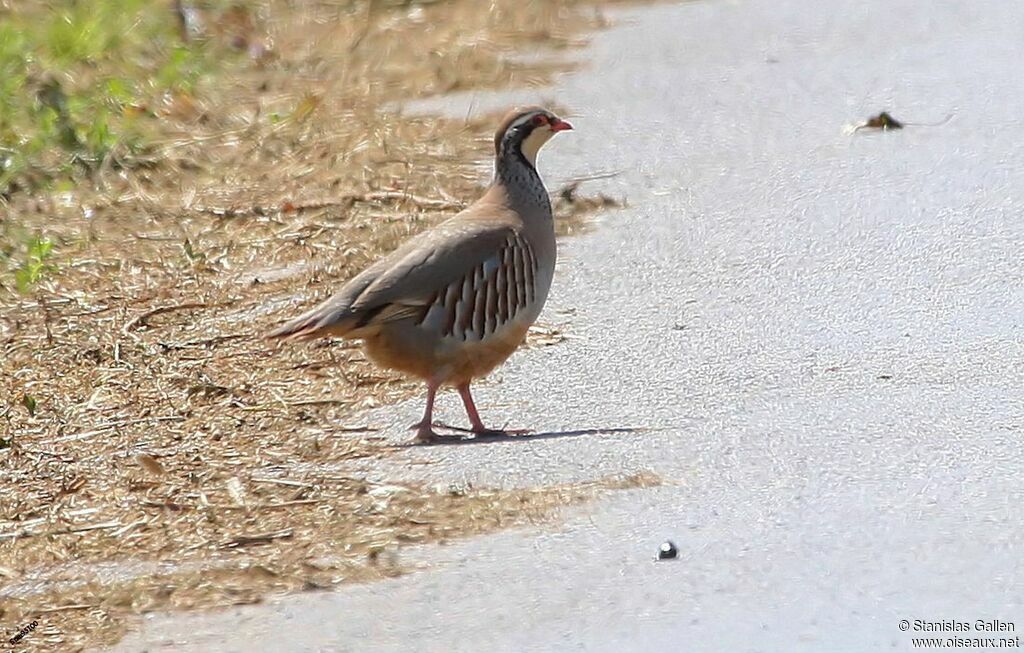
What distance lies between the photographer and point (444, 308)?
728 centimetres

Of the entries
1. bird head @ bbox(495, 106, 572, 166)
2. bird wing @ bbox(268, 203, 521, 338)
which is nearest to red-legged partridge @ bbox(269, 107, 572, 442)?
bird wing @ bbox(268, 203, 521, 338)

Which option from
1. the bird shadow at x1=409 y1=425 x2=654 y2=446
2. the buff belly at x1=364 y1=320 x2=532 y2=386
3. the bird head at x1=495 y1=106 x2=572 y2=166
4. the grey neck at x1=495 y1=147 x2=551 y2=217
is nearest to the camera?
the bird shadow at x1=409 y1=425 x2=654 y2=446

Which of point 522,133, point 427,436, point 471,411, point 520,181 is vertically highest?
point 522,133

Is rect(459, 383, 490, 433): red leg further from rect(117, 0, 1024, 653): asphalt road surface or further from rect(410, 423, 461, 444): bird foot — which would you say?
rect(117, 0, 1024, 653): asphalt road surface

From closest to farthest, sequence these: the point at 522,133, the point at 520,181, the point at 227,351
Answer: the point at 520,181, the point at 522,133, the point at 227,351

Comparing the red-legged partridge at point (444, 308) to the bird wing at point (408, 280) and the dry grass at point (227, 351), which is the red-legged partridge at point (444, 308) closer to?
the bird wing at point (408, 280)

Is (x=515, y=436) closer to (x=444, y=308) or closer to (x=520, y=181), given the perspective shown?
(x=444, y=308)

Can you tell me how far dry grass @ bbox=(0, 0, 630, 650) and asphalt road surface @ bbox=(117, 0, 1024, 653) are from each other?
0.91 feet

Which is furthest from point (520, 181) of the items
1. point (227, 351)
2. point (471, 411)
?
point (227, 351)

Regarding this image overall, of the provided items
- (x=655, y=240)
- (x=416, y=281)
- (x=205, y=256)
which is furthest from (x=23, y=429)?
(x=655, y=240)

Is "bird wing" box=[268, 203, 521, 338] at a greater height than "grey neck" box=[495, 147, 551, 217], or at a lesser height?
lesser

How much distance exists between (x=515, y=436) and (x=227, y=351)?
175 cm

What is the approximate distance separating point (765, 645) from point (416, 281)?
103 inches

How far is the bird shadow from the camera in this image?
6984 mm
